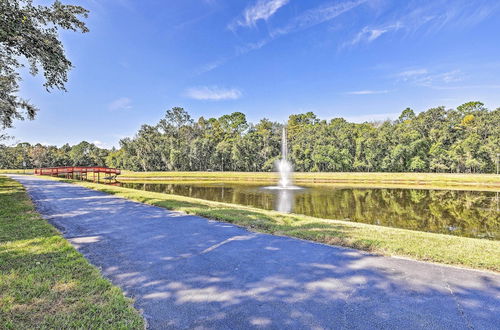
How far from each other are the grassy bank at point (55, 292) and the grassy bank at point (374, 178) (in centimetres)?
Result: 3518

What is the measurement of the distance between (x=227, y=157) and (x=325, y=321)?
186 ft

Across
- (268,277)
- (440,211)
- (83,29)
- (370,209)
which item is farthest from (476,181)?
(83,29)

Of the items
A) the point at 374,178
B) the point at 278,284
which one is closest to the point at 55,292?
the point at 278,284

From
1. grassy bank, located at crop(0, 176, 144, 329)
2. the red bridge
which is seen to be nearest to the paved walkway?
grassy bank, located at crop(0, 176, 144, 329)

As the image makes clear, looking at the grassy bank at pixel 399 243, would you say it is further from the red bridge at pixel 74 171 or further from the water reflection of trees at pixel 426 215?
the red bridge at pixel 74 171

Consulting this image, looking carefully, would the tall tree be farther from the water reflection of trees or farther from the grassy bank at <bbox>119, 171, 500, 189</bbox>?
the grassy bank at <bbox>119, 171, 500, 189</bbox>

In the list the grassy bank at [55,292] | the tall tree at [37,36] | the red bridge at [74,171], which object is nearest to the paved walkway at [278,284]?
the grassy bank at [55,292]

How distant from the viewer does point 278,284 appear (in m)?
4.00

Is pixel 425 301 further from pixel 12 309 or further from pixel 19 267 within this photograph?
pixel 19 267

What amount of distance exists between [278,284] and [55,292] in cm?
315

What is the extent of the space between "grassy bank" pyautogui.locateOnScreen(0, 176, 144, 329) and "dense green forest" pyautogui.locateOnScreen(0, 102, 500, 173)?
3933cm

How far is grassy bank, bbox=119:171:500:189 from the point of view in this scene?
1273 inches

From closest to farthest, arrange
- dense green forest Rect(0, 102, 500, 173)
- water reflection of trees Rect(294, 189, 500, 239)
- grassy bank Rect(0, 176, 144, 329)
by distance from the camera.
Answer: grassy bank Rect(0, 176, 144, 329)
water reflection of trees Rect(294, 189, 500, 239)
dense green forest Rect(0, 102, 500, 173)

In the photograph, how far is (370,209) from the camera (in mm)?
15984
